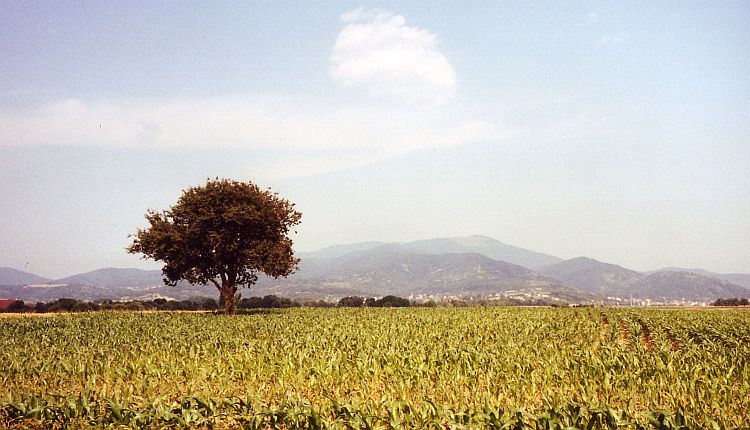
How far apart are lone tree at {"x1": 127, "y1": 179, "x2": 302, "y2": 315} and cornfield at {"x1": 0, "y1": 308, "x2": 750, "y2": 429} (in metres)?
16.9

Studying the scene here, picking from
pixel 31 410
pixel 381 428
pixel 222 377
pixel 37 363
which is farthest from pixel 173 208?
pixel 381 428

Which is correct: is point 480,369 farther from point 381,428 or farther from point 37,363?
point 37,363

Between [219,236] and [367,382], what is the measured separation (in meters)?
30.7

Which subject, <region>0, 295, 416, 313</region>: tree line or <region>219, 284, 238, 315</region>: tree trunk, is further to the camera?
<region>0, 295, 416, 313</region>: tree line

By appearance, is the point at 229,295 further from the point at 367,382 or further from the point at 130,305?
the point at 367,382

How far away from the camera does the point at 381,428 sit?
28.6ft

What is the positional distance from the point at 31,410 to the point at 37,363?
27.1 feet

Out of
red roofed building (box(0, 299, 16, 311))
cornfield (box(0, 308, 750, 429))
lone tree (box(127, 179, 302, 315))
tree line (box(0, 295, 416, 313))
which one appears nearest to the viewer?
cornfield (box(0, 308, 750, 429))

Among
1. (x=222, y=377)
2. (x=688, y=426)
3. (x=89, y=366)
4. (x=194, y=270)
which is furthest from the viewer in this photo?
(x=194, y=270)

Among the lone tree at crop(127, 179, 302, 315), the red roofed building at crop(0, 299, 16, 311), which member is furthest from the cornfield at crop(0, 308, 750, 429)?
the red roofed building at crop(0, 299, 16, 311)

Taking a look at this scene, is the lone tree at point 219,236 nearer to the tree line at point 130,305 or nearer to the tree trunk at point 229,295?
the tree trunk at point 229,295

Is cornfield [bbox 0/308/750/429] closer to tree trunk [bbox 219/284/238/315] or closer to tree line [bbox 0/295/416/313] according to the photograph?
tree trunk [bbox 219/284/238/315]

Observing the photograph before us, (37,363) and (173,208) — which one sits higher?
(173,208)

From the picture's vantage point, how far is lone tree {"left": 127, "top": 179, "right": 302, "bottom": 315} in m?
41.8
